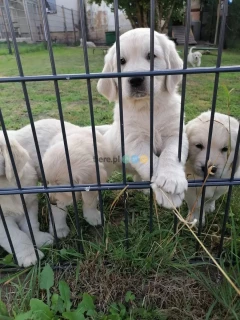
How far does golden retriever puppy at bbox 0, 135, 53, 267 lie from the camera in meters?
1.92

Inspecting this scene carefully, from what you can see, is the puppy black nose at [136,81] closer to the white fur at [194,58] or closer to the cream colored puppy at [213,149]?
the cream colored puppy at [213,149]

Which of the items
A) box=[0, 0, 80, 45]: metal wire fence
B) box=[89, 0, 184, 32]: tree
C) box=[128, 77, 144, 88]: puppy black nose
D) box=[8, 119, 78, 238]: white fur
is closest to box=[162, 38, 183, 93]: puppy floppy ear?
box=[128, 77, 144, 88]: puppy black nose

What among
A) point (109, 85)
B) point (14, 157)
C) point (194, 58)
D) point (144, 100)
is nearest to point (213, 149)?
point (144, 100)

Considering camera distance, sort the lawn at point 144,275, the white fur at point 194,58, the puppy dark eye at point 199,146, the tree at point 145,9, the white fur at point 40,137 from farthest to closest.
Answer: the tree at point 145,9, the white fur at point 194,58, the white fur at point 40,137, the puppy dark eye at point 199,146, the lawn at point 144,275

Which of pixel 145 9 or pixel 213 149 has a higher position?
pixel 145 9

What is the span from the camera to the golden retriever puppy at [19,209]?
6.29 ft

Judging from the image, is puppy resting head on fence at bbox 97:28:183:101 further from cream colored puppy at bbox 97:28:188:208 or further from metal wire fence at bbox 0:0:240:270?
metal wire fence at bbox 0:0:240:270

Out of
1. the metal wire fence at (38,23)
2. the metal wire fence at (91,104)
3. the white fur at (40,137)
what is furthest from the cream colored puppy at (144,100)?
the metal wire fence at (38,23)

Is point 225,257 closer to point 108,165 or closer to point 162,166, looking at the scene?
point 162,166

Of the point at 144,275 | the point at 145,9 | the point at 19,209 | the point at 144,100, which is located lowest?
the point at 144,275

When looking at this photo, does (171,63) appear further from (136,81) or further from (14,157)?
(14,157)

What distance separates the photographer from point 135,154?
2.09 metres

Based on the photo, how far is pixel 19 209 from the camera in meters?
2.12

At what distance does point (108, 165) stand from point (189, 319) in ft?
3.88
